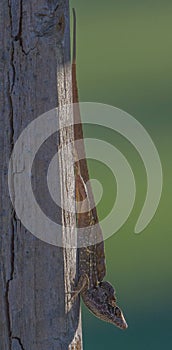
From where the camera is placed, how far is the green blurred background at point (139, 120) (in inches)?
288

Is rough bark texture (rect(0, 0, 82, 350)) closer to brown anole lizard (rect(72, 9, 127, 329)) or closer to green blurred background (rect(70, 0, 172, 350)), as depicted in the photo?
brown anole lizard (rect(72, 9, 127, 329))

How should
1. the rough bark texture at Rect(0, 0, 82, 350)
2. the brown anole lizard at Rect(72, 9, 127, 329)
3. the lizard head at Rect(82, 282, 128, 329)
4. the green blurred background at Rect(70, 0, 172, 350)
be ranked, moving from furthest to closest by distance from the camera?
1. the green blurred background at Rect(70, 0, 172, 350)
2. the lizard head at Rect(82, 282, 128, 329)
3. the brown anole lizard at Rect(72, 9, 127, 329)
4. the rough bark texture at Rect(0, 0, 82, 350)

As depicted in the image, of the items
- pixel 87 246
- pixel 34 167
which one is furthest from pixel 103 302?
pixel 34 167

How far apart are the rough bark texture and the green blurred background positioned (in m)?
4.39

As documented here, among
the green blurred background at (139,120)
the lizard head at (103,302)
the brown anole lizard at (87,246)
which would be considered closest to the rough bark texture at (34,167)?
the brown anole lizard at (87,246)

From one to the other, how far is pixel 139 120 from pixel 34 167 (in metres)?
5.98

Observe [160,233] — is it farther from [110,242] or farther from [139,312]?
[139,312]

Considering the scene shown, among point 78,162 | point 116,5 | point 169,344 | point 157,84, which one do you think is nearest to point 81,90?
point 157,84

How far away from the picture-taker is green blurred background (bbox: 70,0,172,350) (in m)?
7.32

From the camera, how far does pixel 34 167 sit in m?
2.59

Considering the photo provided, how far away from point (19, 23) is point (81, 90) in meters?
6.05

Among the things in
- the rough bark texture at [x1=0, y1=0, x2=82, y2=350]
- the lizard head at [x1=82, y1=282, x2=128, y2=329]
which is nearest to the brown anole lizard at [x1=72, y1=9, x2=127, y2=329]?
the lizard head at [x1=82, y1=282, x2=128, y2=329]

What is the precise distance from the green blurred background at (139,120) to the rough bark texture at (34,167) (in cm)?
A: 439

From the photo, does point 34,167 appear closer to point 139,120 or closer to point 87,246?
point 87,246
